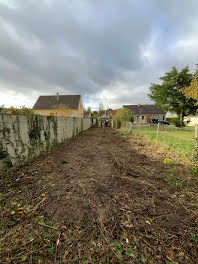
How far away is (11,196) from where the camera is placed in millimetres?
2121

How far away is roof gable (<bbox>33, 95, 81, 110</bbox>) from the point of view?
2634 cm

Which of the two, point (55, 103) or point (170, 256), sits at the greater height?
point (55, 103)

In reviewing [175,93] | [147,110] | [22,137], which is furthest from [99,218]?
[147,110]

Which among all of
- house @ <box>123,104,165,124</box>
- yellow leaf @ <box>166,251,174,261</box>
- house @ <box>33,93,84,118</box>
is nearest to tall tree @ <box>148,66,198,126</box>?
house @ <box>123,104,165,124</box>

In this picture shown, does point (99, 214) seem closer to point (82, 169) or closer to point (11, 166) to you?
point (82, 169)

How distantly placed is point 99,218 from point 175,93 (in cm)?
2166

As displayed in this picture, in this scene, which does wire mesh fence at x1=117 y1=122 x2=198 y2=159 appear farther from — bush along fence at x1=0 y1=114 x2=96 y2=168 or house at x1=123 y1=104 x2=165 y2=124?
house at x1=123 y1=104 x2=165 y2=124

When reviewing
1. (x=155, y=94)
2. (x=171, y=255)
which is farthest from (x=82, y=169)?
(x=155, y=94)

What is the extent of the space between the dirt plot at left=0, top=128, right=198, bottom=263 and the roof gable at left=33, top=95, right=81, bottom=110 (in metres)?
25.3

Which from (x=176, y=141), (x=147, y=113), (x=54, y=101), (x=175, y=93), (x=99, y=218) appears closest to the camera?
(x=99, y=218)

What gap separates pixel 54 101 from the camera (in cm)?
2702

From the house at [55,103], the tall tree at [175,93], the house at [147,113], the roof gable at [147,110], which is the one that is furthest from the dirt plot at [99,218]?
the roof gable at [147,110]

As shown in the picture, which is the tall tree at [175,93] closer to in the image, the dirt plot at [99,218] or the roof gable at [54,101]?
the roof gable at [54,101]

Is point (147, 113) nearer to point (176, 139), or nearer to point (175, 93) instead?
point (175, 93)
